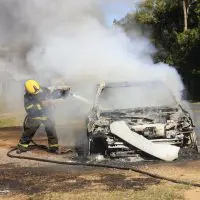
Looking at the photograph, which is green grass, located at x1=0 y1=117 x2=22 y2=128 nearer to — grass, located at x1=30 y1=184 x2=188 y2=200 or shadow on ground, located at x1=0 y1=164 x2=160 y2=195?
shadow on ground, located at x1=0 y1=164 x2=160 y2=195

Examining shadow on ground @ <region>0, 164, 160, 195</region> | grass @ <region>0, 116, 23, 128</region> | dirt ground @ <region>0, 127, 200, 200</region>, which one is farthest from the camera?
grass @ <region>0, 116, 23, 128</region>

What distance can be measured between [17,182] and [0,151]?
3546 millimetres

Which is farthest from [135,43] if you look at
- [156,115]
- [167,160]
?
[167,160]

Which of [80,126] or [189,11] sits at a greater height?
[189,11]

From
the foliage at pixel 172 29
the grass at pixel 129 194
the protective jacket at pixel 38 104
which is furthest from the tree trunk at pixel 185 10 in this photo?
the grass at pixel 129 194

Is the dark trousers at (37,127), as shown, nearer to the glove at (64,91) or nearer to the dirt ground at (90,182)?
the glove at (64,91)

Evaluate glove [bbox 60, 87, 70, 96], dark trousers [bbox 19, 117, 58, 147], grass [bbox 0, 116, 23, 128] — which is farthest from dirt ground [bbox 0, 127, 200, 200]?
grass [bbox 0, 116, 23, 128]

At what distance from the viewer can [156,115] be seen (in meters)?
9.08

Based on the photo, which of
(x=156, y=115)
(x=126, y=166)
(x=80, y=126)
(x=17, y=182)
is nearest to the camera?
(x=17, y=182)

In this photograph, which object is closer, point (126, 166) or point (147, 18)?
point (126, 166)

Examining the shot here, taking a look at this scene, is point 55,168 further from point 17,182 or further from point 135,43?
point 135,43

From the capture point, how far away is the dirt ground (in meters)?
6.27

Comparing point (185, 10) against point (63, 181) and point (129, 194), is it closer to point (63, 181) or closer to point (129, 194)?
point (63, 181)

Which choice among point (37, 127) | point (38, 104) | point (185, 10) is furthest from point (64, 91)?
point (185, 10)
